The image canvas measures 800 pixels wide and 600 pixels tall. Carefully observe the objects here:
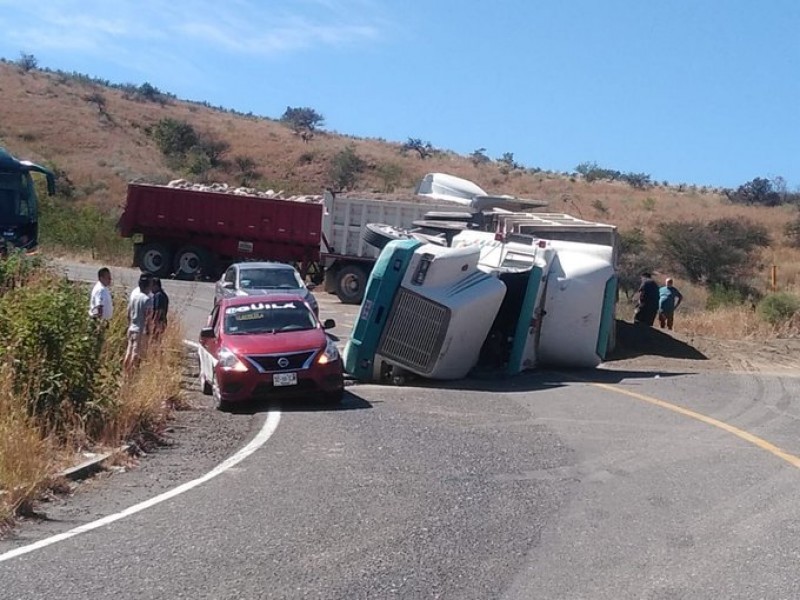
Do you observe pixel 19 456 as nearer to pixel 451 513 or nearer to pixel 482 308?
pixel 451 513

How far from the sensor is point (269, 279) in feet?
75.8

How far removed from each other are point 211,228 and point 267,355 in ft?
A: 71.7

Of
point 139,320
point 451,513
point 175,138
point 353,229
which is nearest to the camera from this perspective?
point 451,513

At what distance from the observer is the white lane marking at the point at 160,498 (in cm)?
761

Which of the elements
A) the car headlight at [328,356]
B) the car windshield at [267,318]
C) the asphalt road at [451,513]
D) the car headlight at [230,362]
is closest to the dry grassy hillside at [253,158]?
the car windshield at [267,318]

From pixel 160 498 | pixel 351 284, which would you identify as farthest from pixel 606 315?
pixel 351 284

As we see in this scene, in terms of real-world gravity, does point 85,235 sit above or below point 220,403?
below

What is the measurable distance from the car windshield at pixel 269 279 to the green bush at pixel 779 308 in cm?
1143

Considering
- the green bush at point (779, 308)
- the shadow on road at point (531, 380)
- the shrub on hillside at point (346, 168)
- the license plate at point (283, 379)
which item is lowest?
the shadow on road at point (531, 380)

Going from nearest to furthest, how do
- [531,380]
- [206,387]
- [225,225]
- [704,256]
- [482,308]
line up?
[206,387] → [482,308] → [531,380] → [225,225] → [704,256]

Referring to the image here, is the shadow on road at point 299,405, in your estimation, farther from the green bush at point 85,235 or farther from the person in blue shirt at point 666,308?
the green bush at point 85,235

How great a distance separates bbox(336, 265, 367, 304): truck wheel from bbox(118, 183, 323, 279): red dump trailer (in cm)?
345

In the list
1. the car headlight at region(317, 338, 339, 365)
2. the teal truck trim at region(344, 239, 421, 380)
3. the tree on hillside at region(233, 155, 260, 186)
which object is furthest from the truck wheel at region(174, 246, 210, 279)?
the tree on hillside at region(233, 155, 260, 186)

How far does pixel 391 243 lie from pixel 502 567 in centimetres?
1084
